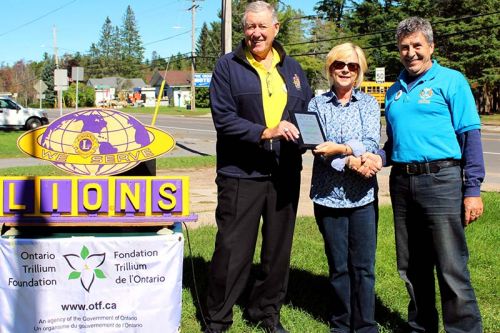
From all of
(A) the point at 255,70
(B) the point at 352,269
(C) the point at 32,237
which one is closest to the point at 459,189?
(B) the point at 352,269

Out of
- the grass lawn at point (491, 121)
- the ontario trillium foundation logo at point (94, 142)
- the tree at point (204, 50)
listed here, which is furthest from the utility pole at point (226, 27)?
the tree at point (204, 50)

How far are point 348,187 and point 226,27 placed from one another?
10.9 m

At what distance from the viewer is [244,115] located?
352 centimetres

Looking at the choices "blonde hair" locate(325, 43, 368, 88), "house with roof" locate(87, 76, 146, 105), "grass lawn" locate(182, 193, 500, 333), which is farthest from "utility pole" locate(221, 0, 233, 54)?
"house with roof" locate(87, 76, 146, 105)

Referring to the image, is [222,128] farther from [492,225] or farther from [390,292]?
[492,225]

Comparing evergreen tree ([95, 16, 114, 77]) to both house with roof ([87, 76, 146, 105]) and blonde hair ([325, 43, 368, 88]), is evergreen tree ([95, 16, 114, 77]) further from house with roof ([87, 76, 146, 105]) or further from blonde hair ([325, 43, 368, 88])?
blonde hair ([325, 43, 368, 88])

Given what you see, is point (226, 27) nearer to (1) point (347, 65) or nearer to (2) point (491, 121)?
(1) point (347, 65)

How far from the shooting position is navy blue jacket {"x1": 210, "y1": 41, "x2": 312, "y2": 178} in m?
3.48

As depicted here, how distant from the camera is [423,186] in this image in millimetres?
3318

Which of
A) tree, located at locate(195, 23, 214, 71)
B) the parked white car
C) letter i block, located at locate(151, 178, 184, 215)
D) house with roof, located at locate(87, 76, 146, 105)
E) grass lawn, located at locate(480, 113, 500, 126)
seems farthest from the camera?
tree, located at locate(195, 23, 214, 71)

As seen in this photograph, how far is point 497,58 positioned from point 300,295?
3509 centimetres

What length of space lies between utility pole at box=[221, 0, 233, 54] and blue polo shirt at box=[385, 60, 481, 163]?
418 inches

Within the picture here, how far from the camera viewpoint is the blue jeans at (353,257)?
3475 millimetres

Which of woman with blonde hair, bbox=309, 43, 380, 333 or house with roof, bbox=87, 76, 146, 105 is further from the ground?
house with roof, bbox=87, 76, 146, 105
